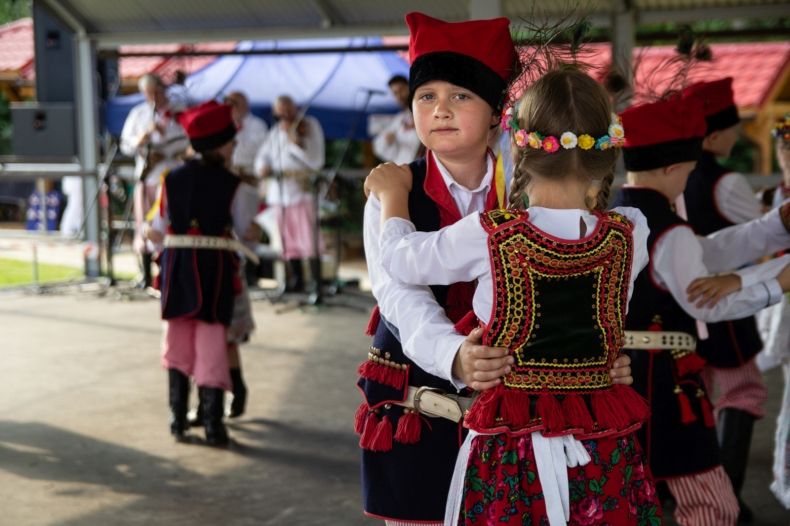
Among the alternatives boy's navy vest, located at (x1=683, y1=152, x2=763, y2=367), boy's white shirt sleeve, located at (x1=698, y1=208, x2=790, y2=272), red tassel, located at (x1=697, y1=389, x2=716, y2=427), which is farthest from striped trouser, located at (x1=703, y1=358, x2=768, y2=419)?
red tassel, located at (x1=697, y1=389, x2=716, y2=427)

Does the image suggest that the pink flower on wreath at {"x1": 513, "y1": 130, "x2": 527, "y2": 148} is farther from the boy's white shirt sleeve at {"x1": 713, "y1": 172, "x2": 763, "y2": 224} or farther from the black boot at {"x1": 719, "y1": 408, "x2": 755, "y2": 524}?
the black boot at {"x1": 719, "y1": 408, "x2": 755, "y2": 524}

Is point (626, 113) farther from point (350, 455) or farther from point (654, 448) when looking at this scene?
point (350, 455)

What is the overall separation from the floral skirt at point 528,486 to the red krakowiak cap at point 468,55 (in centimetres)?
64

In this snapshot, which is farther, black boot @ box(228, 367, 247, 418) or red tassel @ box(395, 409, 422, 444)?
black boot @ box(228, 367, 247, 418)

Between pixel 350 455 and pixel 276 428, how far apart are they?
518mm

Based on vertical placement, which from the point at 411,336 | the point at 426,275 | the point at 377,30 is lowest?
the point at 411,336

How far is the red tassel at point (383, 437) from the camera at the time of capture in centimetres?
192

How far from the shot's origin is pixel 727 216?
3418 mm

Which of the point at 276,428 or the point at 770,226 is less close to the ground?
the point at 770,226

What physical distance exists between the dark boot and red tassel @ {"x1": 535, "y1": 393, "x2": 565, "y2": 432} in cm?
680

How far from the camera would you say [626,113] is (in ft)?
8.66

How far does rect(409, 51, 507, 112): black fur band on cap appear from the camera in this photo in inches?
73.4

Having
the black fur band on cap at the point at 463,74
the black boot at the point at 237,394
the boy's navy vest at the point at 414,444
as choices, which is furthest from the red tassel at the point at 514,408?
the black boot at the point at 237,394

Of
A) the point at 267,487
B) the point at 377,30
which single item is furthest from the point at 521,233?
the point at 377,30
